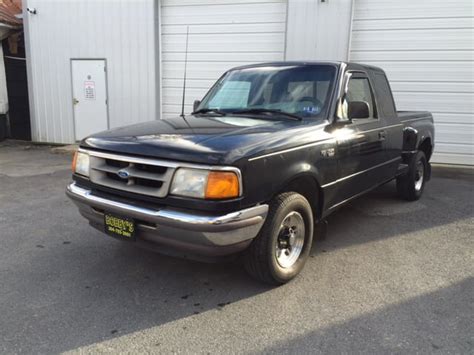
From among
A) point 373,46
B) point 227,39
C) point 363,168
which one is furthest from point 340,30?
point 363,168

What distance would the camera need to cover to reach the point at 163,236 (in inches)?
114

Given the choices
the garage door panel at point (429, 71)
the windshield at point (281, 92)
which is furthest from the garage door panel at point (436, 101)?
the windshield at point (281, 92)

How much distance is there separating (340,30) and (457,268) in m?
6.52

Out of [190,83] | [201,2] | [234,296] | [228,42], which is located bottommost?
[234,296]

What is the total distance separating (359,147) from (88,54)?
905 cm

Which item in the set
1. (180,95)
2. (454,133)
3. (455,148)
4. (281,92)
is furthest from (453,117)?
(180,95)

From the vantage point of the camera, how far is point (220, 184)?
8.93ft

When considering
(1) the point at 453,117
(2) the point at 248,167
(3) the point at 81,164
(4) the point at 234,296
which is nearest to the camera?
(2) the point at 248,167

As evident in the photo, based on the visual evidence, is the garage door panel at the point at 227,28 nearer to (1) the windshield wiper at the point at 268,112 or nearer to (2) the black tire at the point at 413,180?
(2) the black tire at the point at 413,180

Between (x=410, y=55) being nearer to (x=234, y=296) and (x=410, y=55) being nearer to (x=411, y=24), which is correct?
(x=411, y=24)

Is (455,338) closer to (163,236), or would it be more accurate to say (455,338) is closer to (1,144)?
(163,236)

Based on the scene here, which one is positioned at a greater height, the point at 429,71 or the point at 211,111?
the point at 429,71

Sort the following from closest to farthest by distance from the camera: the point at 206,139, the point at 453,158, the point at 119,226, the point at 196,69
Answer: the point at 206,139
the point at 119,226
the point at 453,158
the point at 196,69

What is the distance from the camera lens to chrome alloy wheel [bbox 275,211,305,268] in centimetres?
341
